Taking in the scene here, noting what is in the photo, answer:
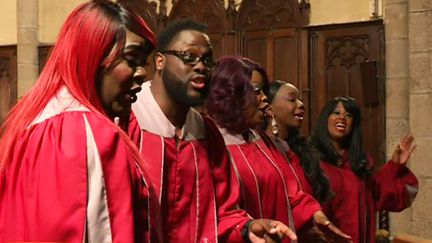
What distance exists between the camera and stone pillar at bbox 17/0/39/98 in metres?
8.84

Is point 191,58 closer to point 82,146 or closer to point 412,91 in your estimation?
point 82,146

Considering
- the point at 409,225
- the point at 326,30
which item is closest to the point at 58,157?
the point at 409,225

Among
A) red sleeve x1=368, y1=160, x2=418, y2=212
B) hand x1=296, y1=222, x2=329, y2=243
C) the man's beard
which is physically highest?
the man's beard

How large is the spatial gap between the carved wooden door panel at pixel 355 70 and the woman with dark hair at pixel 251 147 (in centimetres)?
364

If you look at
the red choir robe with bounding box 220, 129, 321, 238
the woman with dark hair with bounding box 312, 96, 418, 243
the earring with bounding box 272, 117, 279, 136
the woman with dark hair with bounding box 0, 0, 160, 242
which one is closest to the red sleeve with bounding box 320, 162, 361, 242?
the woman with dark hair with bounding box 312, 96, 418, 243

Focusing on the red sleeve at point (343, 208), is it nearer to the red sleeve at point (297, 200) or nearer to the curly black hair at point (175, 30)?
the red sleeve at point (297, 200)

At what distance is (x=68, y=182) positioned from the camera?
1.77 m

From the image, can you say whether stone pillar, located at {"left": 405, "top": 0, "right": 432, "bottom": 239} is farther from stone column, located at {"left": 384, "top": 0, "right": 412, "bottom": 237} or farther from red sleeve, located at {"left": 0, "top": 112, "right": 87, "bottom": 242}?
red sleeve, located at {"left": 0, "top": 112, "right": 87, "bottom": 242}

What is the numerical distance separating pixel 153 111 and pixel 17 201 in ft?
3.11

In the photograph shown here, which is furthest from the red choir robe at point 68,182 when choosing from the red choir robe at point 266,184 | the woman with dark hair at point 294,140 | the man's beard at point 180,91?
the woman with dark hair at point 294,140

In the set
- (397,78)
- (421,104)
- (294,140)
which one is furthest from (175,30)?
(397,78)

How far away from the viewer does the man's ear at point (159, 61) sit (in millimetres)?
2783

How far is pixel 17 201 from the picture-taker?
5.97 feet

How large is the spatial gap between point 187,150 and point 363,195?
2.04m
